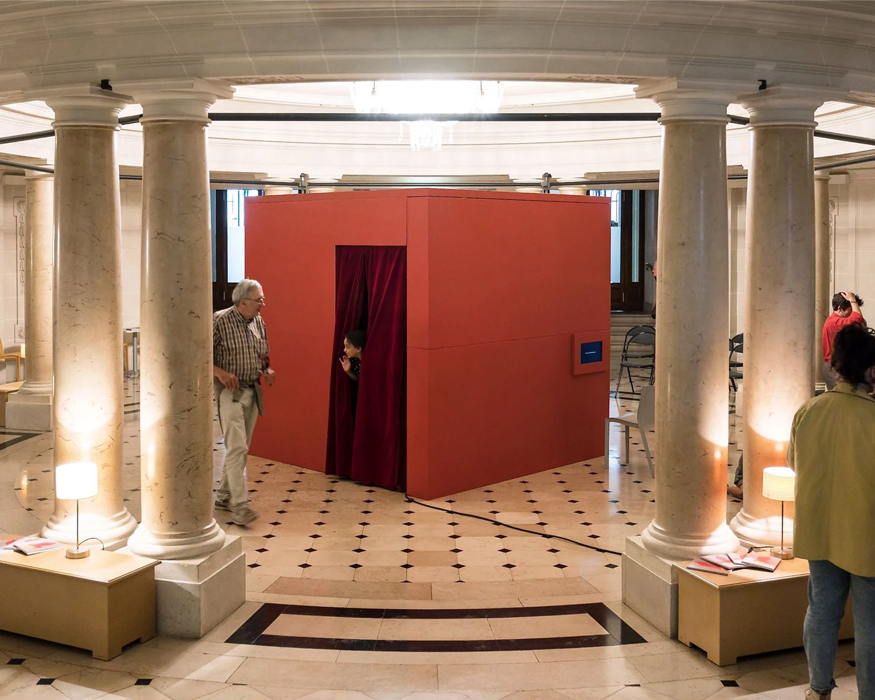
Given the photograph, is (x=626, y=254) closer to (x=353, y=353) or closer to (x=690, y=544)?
(x=353, y=353)

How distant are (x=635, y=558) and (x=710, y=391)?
1.23 m

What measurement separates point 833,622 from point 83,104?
213 inches

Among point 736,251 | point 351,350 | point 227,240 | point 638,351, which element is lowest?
point 638,351

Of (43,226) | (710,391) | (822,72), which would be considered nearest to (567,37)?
(822,72)

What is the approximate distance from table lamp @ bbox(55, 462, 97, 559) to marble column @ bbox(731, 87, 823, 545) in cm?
435

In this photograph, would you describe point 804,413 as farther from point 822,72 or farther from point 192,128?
point 192,128

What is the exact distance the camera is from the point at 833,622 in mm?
4711

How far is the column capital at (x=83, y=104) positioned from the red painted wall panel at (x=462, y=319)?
3416mm

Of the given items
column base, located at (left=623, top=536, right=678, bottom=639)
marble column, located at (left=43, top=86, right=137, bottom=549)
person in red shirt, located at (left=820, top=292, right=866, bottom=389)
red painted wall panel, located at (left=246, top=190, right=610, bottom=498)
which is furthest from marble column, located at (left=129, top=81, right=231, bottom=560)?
person in red shirt, located at (left=820, top=292, right=866, bottom=389)

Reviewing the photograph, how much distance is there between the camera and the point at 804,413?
478 cm

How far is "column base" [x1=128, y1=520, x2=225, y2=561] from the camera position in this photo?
6.16 metres

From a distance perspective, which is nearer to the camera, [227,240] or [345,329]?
[345,329]

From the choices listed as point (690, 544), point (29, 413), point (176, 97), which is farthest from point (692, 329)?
point (29, 413)

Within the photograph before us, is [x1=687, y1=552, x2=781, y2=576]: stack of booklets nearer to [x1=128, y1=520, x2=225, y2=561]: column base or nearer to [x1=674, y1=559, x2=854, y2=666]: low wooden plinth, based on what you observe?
[x1=674, y1=559, x2=854, y2=666]: low wooden plinth
